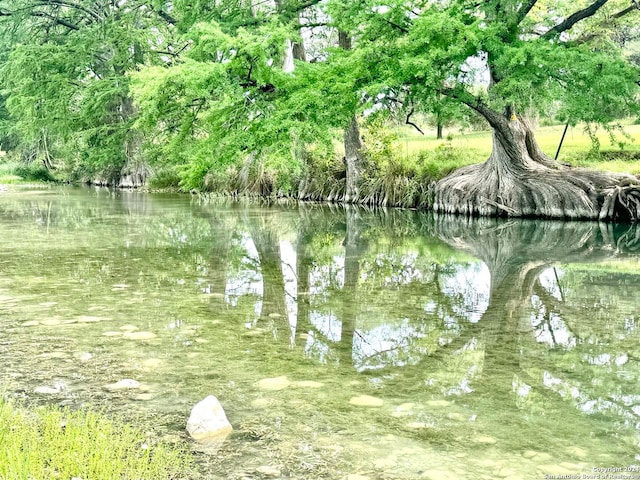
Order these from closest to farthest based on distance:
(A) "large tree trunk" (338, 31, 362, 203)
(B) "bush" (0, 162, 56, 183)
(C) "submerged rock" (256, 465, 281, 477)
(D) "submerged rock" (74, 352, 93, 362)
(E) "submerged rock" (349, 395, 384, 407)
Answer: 1. (C) "submerged rock" (256, 465, 281, 477)
2. (E) "submerged rock" (349, 395, 384, 407)
3. (D) "submerged rock" (74, 352, 93, 362)
4. (A) "large tree trunk" (338, 31, 362, 203)
5. (B) "bush" (0, 162, 56, 183)

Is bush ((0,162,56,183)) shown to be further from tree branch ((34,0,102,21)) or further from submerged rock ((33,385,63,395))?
submerged rock ((33,385,63,395))

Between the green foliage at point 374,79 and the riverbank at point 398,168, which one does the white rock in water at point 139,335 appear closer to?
the green foliage at point 374,79

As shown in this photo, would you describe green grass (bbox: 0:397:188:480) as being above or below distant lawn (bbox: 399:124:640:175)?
below

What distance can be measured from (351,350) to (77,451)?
8.06 feet

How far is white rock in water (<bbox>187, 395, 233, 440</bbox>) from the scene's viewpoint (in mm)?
3379

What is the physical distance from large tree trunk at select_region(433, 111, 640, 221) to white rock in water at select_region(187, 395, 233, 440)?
40.5 feet

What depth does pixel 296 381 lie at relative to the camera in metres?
4.28

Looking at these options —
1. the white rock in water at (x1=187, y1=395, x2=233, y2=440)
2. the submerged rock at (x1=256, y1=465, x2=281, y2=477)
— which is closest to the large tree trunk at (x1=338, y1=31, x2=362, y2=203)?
the white rock in water at (x1=187, y1=395, x2=233, y2=440)

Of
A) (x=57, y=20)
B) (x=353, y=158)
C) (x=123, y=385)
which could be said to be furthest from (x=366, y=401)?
(x=57, y=20)

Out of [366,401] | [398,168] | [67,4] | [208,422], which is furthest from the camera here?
[67,4]

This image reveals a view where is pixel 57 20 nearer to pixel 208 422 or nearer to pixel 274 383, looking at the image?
pixel 274 383

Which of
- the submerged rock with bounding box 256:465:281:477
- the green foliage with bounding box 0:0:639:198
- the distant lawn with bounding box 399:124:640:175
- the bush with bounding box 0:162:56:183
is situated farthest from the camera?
the bush with bounding box 0:162:56:183

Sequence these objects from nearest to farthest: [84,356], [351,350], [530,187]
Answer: [84,356]
[351,350]
[530,187]

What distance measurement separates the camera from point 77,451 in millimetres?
2953
